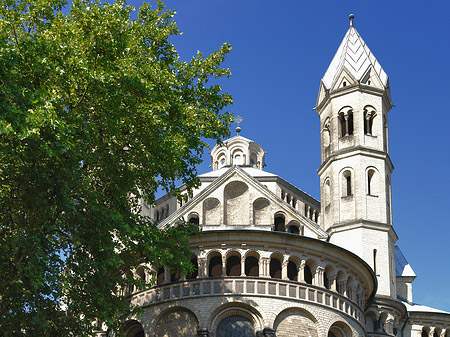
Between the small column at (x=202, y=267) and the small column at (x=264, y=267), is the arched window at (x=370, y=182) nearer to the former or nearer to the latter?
the small column at (x=264, y=267)

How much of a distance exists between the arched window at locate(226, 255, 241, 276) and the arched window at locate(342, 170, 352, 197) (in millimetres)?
12285

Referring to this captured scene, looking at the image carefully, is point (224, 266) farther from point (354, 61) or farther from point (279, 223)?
point (354, 61)

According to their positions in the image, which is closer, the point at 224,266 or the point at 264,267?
the point at 224,266

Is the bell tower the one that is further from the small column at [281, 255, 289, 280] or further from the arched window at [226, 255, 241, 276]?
the arched window at [226, 255, 241, 276]

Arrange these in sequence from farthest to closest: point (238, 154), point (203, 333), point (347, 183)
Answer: point (238, 154)
point (347, 183)
point (203, 333)

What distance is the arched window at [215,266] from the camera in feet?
106

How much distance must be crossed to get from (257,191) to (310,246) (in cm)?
A: 972

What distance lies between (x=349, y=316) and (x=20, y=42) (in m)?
18.9

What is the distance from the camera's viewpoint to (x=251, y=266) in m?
32.6

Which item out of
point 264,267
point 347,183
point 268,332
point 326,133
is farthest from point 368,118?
point 268,332

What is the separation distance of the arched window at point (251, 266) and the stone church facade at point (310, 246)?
0.05 metres

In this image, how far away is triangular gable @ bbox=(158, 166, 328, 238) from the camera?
41.4m

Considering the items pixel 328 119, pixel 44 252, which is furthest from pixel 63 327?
pixel 328 119

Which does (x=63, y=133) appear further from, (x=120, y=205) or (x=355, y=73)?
(x=355, y=73)
